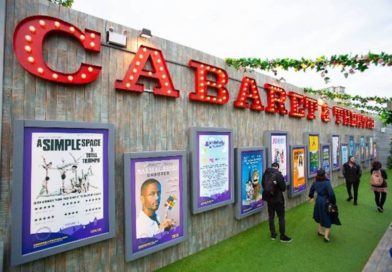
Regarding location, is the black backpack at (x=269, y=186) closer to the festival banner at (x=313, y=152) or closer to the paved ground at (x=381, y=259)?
the paved ground at (x=381, y=259)

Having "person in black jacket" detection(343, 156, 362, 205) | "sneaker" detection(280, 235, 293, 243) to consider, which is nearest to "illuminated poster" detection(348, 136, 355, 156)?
"person in black jacket" detection(343, 156, 362, 205)

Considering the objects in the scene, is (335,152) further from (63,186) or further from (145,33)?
(63,186)

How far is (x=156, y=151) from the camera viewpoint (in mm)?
4922

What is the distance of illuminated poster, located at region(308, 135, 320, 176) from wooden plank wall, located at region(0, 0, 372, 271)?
4759mm

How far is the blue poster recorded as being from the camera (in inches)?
272

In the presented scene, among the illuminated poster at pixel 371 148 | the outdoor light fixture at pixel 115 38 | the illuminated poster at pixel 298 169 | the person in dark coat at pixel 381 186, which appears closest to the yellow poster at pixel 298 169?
the illuminated poster at pixel 298 169

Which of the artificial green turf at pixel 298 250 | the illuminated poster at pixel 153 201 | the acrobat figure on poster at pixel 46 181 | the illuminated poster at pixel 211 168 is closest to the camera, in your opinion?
the acrobat figure on poster at pixel 46 181

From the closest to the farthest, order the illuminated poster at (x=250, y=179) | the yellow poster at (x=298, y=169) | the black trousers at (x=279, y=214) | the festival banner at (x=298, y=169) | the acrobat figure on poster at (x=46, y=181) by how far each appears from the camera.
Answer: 1. the acrobat figure on poster at (x=46, y=181)
2. the black trousers at (x=279, y=214)
3. the illuminated poster at (x=250, y=179)
4. the festival banner at (x=298, y=169)
5. the yellow poster at (x=298, y=169)

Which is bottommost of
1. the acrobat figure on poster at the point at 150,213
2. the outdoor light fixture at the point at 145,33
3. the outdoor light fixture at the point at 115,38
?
the acrobat figure on poster at the point at 150,213

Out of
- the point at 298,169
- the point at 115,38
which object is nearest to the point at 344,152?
the point at 298,169

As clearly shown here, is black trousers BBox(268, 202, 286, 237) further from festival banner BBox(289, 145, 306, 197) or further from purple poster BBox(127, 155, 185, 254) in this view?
festival banner BBox(289, 145, 306, 197)

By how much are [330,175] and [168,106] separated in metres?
10.3

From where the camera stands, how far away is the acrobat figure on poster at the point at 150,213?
461 centimetres

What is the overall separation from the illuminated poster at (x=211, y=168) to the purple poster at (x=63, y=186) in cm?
201
